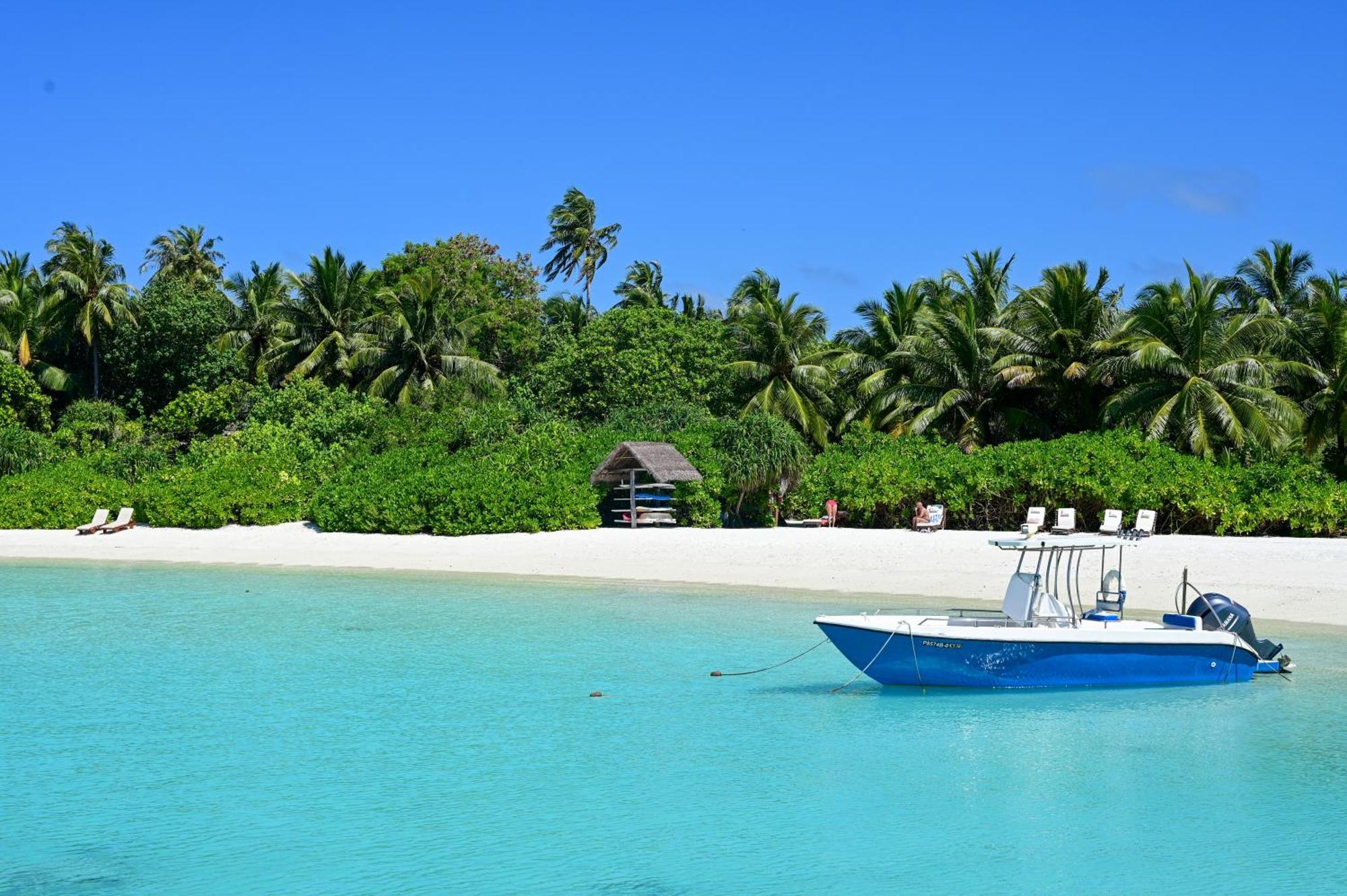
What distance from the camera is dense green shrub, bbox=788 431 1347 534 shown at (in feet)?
84.5

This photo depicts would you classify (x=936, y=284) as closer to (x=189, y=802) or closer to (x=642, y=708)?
(x=642, y=708)

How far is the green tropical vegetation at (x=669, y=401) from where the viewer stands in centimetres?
2905

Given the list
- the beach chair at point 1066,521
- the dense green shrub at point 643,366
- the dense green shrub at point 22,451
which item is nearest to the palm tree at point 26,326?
the dense green shrub at point 22,451

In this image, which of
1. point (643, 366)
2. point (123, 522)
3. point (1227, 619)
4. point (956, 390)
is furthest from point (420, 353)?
point (1227, 619)

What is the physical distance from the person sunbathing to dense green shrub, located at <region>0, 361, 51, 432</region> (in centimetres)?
2797

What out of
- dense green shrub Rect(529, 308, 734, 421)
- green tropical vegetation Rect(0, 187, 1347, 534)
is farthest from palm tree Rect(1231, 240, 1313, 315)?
dense green shrub Rect(529, 308, 734, 421)

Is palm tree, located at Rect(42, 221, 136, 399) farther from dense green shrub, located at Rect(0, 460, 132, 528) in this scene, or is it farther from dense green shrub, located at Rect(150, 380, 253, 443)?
dense green shrub, located at Rect(0, 460, 132, 528)

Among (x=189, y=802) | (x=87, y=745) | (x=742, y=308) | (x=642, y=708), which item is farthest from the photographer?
(x=742, y=308)

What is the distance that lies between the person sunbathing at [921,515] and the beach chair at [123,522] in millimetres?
19512

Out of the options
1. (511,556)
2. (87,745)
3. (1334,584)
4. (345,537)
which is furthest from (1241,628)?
(345,537)

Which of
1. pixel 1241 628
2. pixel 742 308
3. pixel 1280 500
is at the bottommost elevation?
pixel 1241 628

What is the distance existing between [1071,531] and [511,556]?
11.9 meters

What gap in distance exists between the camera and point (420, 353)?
132 feet

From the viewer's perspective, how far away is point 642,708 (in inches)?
567
